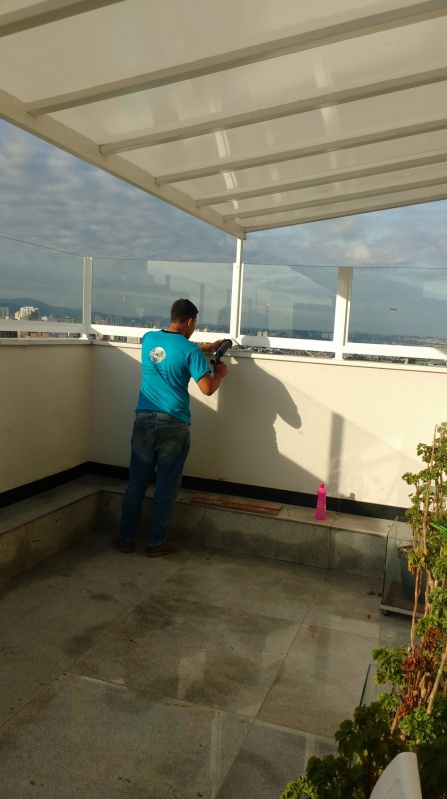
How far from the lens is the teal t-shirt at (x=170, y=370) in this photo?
4984 mm

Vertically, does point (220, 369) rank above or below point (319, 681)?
above

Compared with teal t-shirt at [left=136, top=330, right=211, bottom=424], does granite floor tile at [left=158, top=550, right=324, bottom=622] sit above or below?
below

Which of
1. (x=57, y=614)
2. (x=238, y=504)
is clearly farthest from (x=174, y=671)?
(x=238, y=504)

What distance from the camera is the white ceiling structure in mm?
2729

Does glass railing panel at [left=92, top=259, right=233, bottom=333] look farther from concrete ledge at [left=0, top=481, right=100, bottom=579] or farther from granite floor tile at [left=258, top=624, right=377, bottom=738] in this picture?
granite floor tile at [left=258, top=624, right=377, bottom=738]

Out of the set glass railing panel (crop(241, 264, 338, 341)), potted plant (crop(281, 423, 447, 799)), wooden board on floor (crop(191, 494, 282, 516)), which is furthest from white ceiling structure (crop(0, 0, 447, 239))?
wooden board on floor (crop(191, 494, 282, 516))

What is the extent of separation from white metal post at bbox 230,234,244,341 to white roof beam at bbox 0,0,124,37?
346 cm

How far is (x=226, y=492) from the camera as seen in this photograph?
19.5ft

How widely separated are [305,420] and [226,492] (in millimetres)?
1060

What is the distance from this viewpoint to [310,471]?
563 cm

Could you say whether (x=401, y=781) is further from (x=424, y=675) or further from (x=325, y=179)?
(x=325, y=179)

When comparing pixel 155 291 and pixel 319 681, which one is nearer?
pixel 319 681

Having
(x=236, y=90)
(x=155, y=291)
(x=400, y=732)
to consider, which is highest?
(x=236, y=90)

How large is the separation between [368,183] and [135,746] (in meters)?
4.37
